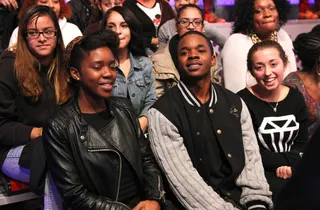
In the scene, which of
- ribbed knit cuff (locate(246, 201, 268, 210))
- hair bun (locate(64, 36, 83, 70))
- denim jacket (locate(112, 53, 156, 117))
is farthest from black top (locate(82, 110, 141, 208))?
denim jacket (locate(112, 53, 156, 117))

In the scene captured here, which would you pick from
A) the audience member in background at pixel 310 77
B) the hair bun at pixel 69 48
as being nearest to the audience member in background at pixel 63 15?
the hair bun at pixel 69 48

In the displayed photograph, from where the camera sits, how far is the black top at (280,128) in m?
2.73

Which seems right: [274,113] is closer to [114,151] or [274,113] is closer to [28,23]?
[114,151]

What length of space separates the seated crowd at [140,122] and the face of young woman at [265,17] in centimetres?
31

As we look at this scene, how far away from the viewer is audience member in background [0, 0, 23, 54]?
141 inches

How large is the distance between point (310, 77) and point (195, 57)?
946 mm

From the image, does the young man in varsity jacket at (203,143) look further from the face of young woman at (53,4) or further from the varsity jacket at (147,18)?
the face of young woman at (53,4)

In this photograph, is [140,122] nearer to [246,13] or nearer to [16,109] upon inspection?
[16,109]

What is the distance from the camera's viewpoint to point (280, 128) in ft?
9.11

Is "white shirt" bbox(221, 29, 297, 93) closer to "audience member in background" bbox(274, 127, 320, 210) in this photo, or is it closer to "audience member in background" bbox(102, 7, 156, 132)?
"audience member in background" bbox(102, 7, 156, 132)

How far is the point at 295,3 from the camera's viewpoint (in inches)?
244

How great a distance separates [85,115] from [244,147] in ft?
2.59

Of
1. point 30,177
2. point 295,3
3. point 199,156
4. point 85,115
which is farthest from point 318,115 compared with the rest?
point 295,3

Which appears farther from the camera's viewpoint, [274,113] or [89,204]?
[274,113]
